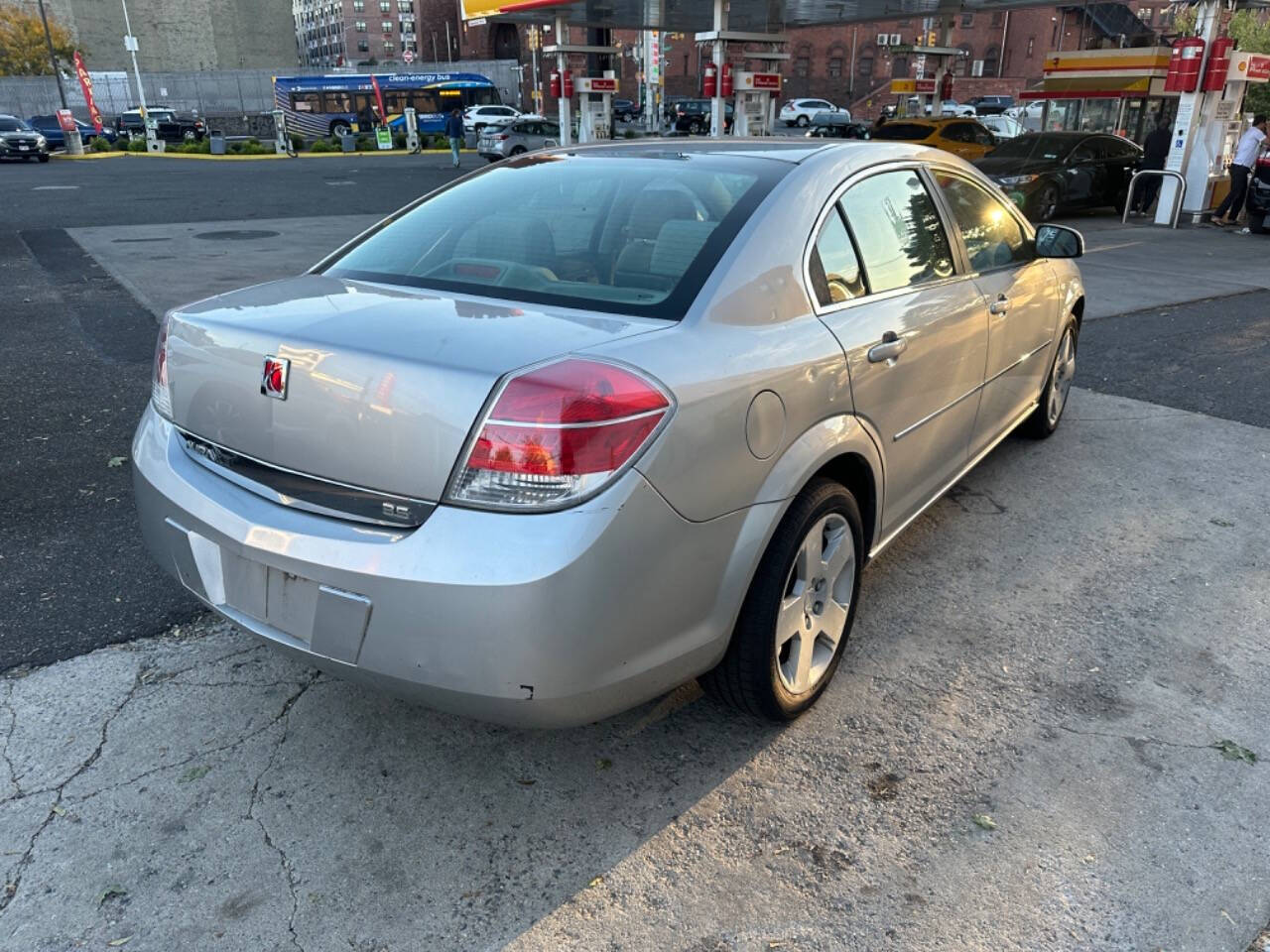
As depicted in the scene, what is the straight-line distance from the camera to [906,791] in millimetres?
2646

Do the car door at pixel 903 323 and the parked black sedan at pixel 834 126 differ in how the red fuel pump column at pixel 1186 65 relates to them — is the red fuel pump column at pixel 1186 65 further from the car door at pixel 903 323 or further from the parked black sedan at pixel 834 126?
the parked black sedan at pixel 834 126

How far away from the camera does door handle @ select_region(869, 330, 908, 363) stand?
9.71 feet

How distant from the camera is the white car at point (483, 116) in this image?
45375 millimetres

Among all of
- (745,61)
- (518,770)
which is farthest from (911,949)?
(745,61)

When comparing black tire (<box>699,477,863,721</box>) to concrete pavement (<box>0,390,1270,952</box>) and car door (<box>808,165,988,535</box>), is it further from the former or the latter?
car door (<box>808,165,988,535</box>)

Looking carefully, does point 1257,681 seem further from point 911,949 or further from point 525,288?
point 525,288

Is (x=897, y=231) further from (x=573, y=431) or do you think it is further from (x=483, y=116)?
(x=483, y=116)

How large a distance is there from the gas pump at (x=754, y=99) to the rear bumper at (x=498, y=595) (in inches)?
738

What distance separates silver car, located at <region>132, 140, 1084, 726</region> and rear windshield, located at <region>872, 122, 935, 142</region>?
17766 millimetres

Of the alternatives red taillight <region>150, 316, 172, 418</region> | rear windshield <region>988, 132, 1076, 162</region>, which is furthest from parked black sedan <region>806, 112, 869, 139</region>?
red taillight <region>150, 316, 172, 418</region>

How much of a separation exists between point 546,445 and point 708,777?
1.20 meters

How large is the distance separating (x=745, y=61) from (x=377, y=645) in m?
21.1

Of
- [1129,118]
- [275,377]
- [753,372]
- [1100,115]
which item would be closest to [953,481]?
[753,372]

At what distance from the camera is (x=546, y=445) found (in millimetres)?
2049
